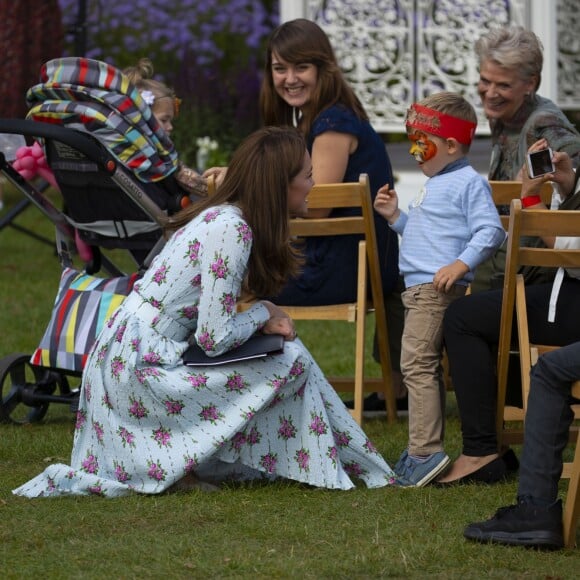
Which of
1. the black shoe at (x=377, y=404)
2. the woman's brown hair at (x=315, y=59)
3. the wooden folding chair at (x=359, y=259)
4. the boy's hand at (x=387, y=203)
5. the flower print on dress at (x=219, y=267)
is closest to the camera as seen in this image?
the flower print on dress at (x=219, y=267)

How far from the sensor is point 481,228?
4.68m

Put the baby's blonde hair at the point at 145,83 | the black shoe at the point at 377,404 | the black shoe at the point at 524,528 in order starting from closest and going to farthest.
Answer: the black shoe at the point at 524,528
the black shoe at the point at 377,404
the baby's blonde hair at the point at 145,83

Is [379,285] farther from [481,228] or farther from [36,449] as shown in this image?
[36,449]

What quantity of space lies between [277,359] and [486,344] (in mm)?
683

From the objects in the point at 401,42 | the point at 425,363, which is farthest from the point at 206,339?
the point at 401,42

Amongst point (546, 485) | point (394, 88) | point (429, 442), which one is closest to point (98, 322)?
point (429, 442)

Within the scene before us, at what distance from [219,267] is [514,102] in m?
1.59

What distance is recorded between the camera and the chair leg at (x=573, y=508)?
12.9 feet

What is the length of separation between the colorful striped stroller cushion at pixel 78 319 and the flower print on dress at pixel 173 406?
1.02 meters

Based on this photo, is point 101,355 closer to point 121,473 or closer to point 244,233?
point 121,473

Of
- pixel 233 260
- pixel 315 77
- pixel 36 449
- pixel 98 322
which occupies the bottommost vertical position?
pixel 36 449

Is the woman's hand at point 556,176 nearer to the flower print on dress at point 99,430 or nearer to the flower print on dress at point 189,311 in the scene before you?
the flower print on dress at point 189,311

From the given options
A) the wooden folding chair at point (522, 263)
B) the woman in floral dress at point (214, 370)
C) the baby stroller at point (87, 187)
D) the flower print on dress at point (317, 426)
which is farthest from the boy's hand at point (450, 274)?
the baby stroller at point (87, 187)

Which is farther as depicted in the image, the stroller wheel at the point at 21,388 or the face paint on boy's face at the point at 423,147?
the stroller wheel at the point at 21,388
